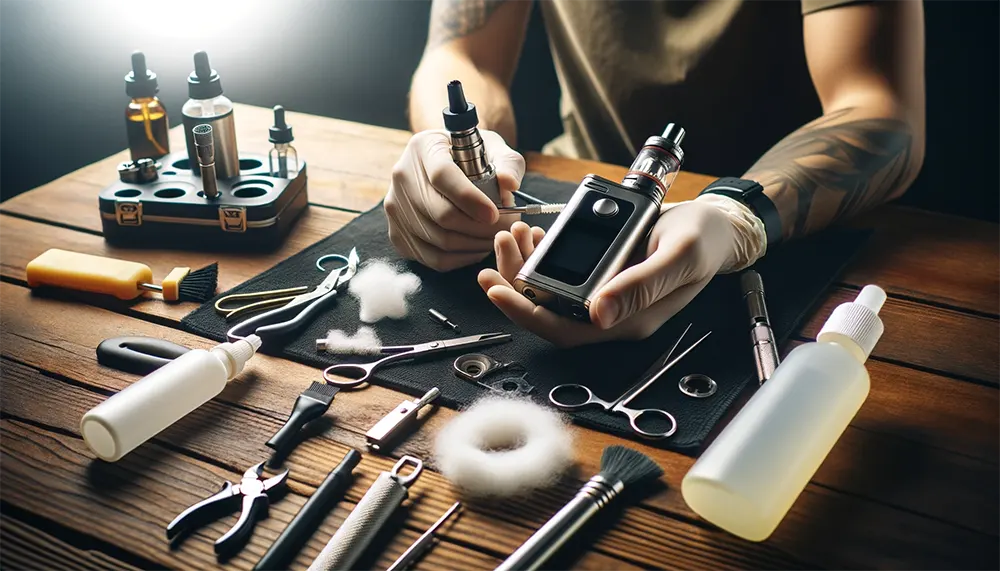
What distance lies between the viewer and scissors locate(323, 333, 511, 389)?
0.81 meters

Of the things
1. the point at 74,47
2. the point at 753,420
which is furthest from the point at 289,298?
the point at 74,47

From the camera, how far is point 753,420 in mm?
635

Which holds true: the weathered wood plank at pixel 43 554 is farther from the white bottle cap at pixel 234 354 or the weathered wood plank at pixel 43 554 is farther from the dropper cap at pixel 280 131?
the dropper cap at pixel 280 131

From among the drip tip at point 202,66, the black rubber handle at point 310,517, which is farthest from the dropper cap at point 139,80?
the black rubber handle at point 310,517

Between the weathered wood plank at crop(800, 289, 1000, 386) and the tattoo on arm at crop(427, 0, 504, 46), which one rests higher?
the tattoo on arm at crop(427, 0, 504, 46)

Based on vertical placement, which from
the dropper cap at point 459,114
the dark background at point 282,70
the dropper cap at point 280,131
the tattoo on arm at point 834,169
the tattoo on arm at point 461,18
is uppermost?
the dropper cap at point 459,114

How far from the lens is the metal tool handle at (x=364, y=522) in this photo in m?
0.58

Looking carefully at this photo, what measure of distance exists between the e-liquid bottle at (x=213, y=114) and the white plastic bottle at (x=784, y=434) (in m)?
0.78

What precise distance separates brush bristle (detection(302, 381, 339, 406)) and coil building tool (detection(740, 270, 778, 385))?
1.33 feet

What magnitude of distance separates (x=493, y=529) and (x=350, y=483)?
0.13m

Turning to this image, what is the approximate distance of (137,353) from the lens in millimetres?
819

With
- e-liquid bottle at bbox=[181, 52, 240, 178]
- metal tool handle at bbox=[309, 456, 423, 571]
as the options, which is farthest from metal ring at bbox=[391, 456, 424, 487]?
e-liquid bottle at bbox=[181, 52, 240, 178]

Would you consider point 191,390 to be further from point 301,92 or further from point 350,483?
point 301,92

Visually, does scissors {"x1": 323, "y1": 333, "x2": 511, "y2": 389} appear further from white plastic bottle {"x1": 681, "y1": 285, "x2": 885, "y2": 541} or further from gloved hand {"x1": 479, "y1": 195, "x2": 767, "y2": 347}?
white plastic bottle {"x1": 681, "y1": 285, "x2": 885, "y2": 541}
